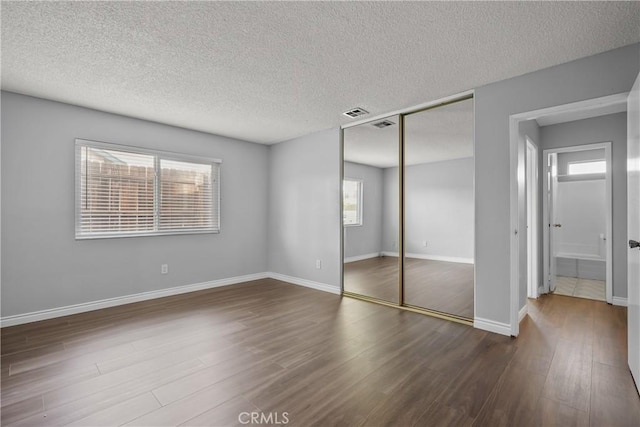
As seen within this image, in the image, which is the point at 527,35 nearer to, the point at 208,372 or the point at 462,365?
the point at 462,365

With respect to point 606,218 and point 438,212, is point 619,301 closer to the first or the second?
point 606,218

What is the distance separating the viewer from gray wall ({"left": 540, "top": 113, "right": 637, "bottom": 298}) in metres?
3.64

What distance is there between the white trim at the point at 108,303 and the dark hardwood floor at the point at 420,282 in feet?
6.76

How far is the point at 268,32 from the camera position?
2.09 metres

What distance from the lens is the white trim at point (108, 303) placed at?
312 cm

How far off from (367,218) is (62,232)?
3.87 meters

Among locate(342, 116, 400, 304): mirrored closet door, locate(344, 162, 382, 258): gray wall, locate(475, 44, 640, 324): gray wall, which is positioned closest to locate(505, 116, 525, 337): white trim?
locate(475, 44, 640, 324): gray wall

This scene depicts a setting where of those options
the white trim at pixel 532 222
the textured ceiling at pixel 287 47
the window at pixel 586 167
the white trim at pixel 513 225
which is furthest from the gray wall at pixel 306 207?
the window at pixel 586 167

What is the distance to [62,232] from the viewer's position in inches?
134

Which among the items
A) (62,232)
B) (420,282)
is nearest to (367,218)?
(420,282)

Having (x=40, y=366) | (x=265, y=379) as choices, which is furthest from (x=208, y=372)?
(x=40, y=366)

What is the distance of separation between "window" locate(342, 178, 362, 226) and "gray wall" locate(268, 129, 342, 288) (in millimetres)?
92

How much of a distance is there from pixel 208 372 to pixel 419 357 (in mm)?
1673

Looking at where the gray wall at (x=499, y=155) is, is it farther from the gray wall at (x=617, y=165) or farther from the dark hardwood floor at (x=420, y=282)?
the gray wall at (x=617, y=165)
